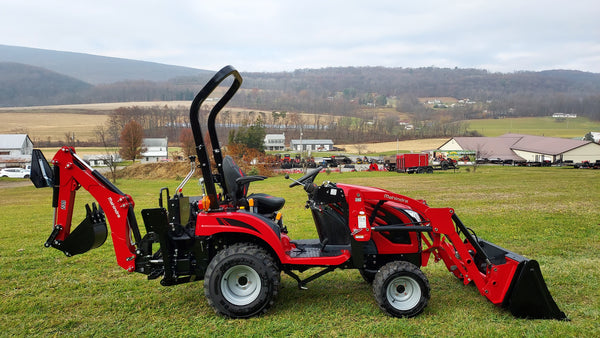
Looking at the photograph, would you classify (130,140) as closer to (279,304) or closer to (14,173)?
(14,173)

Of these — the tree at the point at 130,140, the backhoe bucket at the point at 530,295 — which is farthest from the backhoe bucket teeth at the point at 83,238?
the tree at the point at 130,140

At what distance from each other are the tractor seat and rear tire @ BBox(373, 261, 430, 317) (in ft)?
5.78

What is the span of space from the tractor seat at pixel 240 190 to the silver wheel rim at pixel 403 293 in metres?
1.89

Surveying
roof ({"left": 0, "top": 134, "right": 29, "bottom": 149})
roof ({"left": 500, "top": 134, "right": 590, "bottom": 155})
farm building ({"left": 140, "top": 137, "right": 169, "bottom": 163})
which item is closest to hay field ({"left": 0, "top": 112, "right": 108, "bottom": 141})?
roof ({"left": 0, "top": 134, "right": 29, "bottom": 149})

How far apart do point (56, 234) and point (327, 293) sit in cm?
378

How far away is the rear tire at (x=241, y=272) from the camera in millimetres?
4855

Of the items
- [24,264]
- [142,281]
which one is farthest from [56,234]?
[24,264]

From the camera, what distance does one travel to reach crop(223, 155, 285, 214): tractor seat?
5.46 metres

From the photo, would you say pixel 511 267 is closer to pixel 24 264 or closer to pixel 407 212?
pixel 407 212

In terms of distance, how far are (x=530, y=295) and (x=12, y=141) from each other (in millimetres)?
71942

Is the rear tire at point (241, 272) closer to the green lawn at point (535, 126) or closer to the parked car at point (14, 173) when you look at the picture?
the parked car at point (14, 173)

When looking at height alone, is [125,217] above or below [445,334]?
above

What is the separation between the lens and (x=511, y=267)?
16.0 ft

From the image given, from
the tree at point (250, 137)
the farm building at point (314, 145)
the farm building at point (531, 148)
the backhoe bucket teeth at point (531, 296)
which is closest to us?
the backhoe bucket teeth at point (531, 296)
